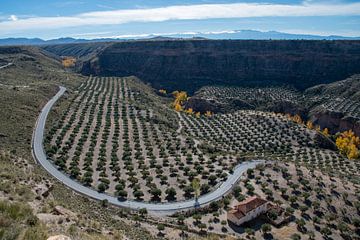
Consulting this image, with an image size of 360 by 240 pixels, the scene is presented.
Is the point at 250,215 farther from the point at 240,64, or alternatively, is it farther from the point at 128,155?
the point at 240,64

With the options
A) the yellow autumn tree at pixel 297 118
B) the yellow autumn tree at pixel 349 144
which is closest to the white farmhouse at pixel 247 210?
the yellow autumn tree at pixel 349 144

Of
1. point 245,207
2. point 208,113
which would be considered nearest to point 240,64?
point 208,113

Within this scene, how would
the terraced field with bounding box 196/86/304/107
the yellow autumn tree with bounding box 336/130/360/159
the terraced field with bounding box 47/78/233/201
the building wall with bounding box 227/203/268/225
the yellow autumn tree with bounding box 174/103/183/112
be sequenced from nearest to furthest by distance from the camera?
the building wall with bounding box 227/203/268/225, the terraced field with bounding box 47/78/233/201, the yellow autumn tree with bounding box 336/130/360/159, the yellow autumn tree with bounding box 174/103/183/112, the terraced field with bounding box 196/86/304/107

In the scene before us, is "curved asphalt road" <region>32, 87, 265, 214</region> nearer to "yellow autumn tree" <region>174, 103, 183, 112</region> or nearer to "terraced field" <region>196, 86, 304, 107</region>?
"yellow autumn tree" <region>174, 103, 183, 112</region>

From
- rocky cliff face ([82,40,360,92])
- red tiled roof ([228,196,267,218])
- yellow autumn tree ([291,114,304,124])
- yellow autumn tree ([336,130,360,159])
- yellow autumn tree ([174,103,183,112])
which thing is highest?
rocky cliff face ([82,40,360,92])

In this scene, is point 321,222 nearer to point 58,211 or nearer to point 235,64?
point 58,211

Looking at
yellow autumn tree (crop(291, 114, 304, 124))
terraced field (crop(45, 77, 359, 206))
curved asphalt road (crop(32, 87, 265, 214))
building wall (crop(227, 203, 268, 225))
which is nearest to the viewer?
building wall (crop(227, 203, 268, 225))

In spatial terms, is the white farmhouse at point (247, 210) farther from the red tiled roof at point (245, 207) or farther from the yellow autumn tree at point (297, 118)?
the yellow autumn tree at point (297, 118)

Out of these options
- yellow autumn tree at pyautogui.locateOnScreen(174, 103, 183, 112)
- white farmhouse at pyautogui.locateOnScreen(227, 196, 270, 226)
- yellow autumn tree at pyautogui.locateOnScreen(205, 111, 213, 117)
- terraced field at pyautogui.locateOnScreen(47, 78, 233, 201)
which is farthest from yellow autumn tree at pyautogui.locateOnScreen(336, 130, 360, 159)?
white farmhouse at pyautogui.locateOnScreen(227, 196, 270, 226)
